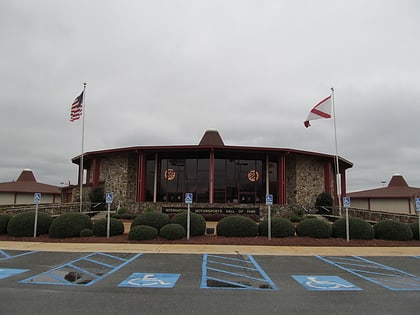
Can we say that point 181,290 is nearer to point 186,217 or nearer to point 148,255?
point 148,255

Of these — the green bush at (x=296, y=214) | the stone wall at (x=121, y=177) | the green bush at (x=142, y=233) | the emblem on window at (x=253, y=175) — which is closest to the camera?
the green bush at (x=142, y=233)

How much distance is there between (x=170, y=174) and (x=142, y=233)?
48.2ft

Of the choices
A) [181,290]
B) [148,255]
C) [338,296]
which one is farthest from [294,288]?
[148,255]

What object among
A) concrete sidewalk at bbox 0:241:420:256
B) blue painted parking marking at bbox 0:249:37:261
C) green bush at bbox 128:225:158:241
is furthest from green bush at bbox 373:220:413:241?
blue painted parking marking at bbox 0:249:37:261

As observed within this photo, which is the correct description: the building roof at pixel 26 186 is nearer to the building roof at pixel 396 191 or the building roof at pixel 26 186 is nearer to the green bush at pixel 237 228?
the green bush at pixel 237 228

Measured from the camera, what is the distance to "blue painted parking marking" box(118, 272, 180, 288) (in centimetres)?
695

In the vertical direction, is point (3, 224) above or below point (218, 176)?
below

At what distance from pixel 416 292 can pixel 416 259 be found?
5047 mm

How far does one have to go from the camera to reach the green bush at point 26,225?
49.8 ft

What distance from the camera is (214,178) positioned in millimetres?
28172

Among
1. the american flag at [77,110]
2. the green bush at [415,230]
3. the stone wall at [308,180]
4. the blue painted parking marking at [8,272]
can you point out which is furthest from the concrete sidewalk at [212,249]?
the stone wall at [308,180]

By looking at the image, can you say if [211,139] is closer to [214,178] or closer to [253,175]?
[214,178]

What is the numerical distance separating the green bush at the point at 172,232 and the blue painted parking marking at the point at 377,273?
6217mm

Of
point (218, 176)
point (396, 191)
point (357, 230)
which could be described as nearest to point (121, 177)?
point (218, 176)
